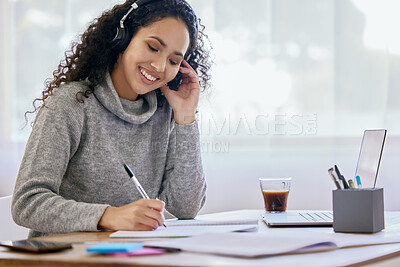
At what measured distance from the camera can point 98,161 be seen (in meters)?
1.38

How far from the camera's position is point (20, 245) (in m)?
0.81

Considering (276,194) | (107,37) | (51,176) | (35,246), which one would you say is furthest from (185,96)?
(35,246)

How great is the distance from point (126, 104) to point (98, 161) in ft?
0.69

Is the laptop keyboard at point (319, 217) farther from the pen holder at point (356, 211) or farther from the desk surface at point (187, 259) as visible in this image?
the desk surface at point (187, 259)

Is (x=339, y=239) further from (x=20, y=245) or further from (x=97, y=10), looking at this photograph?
(x=97, y=10)

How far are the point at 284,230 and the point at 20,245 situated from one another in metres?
0.51

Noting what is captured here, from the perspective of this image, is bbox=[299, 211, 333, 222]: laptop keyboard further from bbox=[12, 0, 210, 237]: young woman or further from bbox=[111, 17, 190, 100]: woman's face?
bbox=[111, 17, 190, 100]: woman's face

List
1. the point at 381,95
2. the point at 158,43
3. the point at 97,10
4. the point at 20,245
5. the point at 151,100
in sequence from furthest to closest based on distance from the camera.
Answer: the point at 97,10 → the point at 381,95 → the point at 151,100 → the point at 158,43 → the point at 20,245

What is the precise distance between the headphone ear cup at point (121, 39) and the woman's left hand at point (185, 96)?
182mm

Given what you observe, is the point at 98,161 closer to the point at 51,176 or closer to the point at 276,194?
the point at 51,176

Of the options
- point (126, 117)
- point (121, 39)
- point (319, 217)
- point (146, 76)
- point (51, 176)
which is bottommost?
point (319, 217)

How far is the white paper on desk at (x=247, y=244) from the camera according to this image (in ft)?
2.34

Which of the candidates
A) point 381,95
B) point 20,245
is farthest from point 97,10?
point 20,245

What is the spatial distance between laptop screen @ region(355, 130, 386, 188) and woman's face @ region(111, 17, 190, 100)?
1.90 feet
